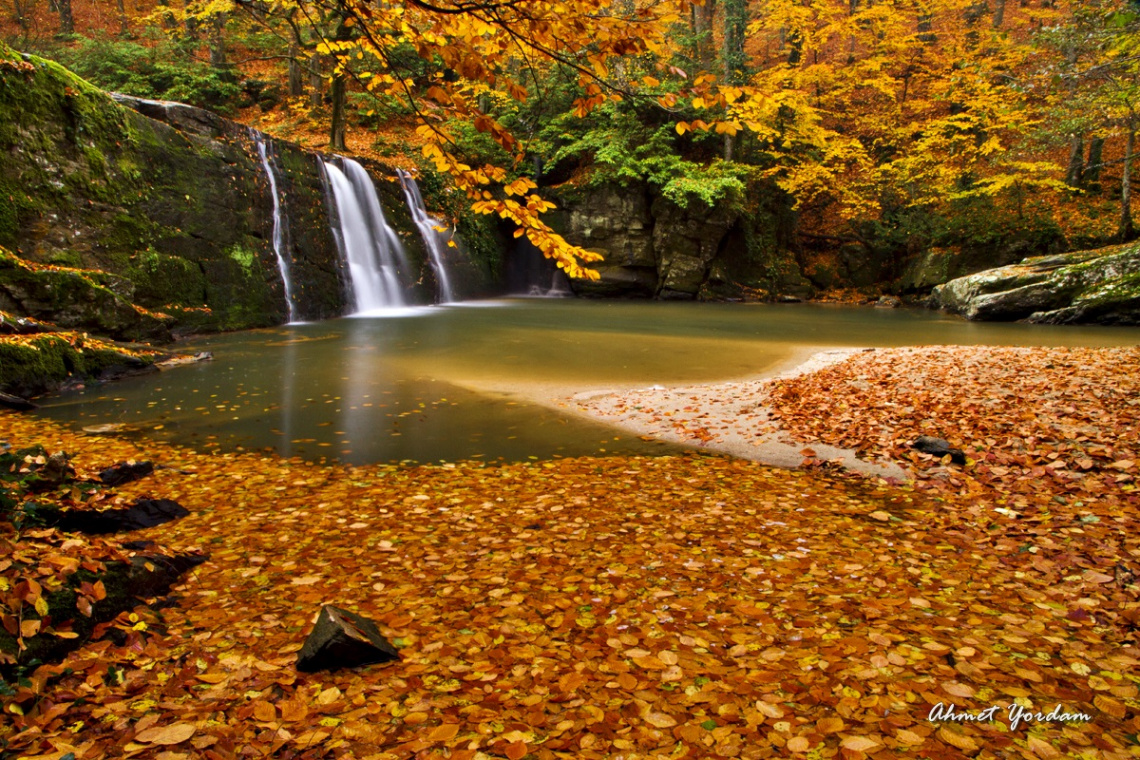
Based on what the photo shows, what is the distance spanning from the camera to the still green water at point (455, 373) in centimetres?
616

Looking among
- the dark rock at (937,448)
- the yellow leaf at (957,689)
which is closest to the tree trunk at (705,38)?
the dark rock at (937,448)

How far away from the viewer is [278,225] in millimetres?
15219

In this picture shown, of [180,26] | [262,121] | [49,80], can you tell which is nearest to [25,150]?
[49,80]

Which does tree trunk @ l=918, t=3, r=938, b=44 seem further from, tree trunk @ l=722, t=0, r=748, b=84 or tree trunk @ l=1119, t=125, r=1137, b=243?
tree trunk @ l=1119, t=125, r=1137, b=243

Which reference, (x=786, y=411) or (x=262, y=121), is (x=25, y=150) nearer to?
(x=786, y=411)

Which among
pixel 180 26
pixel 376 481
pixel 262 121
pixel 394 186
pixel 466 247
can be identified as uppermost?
pixel 180 26

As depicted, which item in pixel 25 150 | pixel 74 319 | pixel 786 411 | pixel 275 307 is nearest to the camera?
pixel 786 411

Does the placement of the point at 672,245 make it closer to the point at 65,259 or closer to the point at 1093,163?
the point at 1093,163

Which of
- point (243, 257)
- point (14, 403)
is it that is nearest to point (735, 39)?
point (243, 257)

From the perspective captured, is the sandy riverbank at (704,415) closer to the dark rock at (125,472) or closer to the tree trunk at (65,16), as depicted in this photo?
the dark rock at (125,472)

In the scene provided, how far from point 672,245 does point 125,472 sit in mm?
19936

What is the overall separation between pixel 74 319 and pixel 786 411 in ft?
35.2

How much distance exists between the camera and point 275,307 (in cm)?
1470

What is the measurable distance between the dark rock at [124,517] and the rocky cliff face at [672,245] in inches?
743
